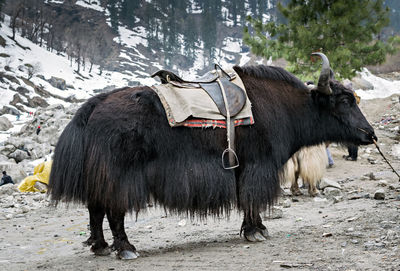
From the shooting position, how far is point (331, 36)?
12.9 meters

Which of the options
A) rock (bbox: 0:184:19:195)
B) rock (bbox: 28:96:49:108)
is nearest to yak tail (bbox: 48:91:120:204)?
rock (bbox: 0:184:19:195)

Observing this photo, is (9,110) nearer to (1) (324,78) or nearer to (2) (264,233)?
(2) (264,233)

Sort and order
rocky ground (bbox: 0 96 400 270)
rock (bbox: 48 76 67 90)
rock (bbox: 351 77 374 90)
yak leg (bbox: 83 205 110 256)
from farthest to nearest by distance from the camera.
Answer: rock (bbox: 48 76 67 90), rock (bbox: 351 77 374 90), yak leg (bbox: 83 205 110 256), rocky ground (bbox: 0 96 400 270)

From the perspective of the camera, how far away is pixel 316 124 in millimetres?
3912

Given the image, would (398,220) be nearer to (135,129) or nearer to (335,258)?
(335,258)

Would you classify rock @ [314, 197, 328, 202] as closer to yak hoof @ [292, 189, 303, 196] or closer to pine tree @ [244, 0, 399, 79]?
yak hoof @ [292, 189, 303, 196]

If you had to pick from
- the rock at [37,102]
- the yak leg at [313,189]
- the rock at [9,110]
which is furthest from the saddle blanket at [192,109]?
the rock at [37,102]

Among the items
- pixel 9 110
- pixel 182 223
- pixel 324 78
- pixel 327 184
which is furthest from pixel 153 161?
pixel 9 110

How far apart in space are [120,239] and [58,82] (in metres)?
45.8

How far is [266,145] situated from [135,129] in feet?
3.73

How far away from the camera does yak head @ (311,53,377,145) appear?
12.6 ft

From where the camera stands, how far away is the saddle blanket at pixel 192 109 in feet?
10.6

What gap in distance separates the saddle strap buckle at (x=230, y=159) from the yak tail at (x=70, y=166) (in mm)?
1117

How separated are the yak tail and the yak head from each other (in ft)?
7.10
